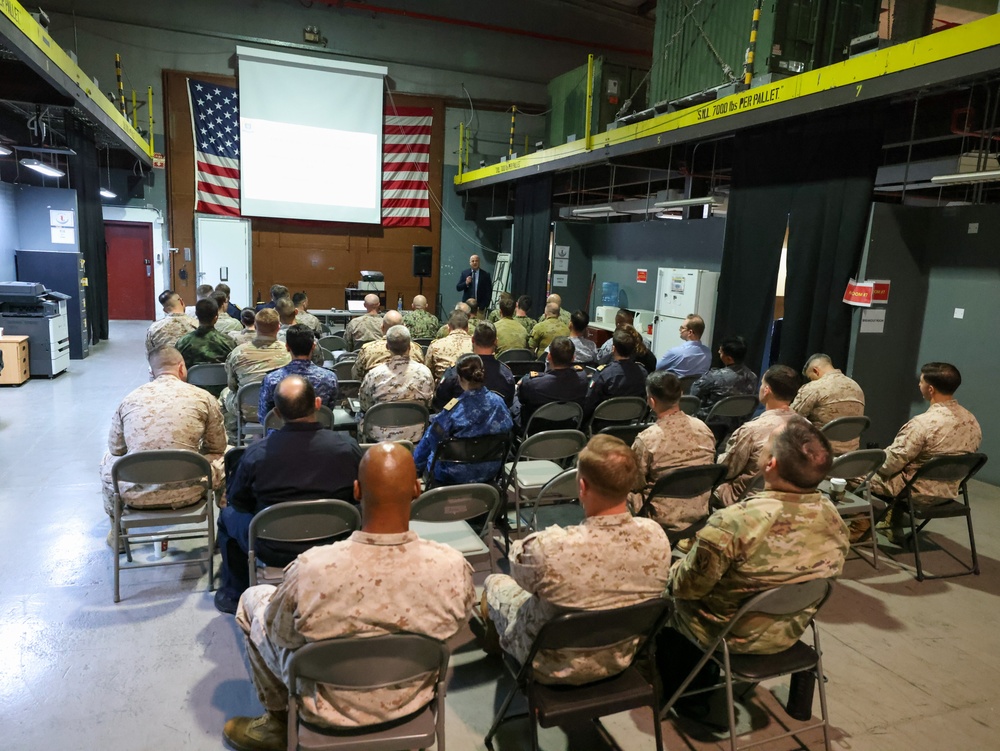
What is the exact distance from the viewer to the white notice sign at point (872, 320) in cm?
569

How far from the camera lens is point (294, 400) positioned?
2639 millimetres

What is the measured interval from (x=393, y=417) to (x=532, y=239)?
7.77 meters

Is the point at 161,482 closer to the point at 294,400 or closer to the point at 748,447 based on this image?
the point at 294,400

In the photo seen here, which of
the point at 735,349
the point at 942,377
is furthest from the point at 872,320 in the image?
the point at 942,377

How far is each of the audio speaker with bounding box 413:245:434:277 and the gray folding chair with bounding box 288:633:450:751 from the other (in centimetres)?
1188

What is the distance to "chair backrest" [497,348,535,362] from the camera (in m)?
6.85

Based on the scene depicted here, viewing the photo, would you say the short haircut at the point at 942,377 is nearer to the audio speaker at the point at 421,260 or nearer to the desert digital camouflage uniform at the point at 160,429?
the desert digital camouflage uniform at the point at 160,429

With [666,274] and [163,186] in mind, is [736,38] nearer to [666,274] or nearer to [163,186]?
[666,274]

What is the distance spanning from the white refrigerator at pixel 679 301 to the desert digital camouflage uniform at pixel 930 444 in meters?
3.94

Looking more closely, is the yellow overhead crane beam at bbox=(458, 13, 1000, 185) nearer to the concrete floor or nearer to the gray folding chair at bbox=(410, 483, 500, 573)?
the concrete floor

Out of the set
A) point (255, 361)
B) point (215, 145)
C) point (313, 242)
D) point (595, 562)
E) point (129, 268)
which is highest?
point (215, 145)

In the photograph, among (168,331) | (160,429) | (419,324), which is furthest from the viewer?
(419,324)

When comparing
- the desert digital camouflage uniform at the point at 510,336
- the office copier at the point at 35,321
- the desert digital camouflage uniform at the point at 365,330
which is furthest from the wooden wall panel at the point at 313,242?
the desert digital camouflage uniform at the point at 510,336

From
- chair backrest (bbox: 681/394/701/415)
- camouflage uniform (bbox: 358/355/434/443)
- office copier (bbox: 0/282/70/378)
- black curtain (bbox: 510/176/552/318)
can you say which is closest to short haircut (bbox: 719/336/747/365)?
chair backrest (bbox: 681/394/701/415)
